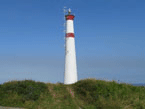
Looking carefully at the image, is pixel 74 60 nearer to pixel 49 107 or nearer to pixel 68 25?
pixel 68 25

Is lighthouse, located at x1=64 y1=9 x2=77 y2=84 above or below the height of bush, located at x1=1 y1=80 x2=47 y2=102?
above

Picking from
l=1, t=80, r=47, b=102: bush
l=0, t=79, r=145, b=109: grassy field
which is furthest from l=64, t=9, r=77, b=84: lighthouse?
l=1, t=80, r=47, b=102: bush

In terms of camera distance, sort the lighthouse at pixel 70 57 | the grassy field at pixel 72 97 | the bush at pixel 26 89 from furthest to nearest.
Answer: the lighthouse at pixel 70 57 → the bush at pixel 26 89 → the grassy field at pixel 72 97

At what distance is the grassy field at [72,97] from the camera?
14.4 m

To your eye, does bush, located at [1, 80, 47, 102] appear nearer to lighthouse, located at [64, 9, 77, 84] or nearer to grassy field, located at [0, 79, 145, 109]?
grassy field, located at [0, 79, 145, 109]

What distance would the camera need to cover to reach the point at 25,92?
16406 mm

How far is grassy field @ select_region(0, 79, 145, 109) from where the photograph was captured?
14.4 metres

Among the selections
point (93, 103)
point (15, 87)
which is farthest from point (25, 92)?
point (93, 103)

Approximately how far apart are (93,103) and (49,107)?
398 centimetres

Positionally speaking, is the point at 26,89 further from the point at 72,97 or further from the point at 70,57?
the point at 70,57

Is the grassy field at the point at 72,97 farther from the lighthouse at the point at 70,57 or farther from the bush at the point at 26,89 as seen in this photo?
the lighthouse at the point at 70,57

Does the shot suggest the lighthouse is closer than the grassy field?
No

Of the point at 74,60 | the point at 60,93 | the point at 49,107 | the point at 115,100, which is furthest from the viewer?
the point at 74,60

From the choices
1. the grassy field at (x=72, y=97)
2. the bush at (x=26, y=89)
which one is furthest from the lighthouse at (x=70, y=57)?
the bush at (x=26, y=89)
